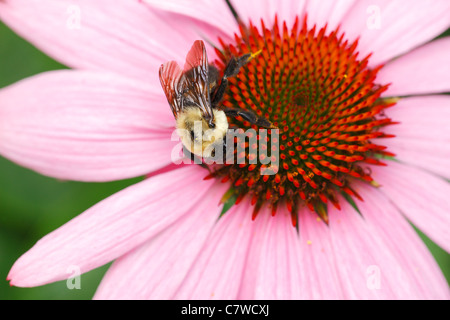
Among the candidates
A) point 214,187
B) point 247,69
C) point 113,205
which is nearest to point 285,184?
point 214,187

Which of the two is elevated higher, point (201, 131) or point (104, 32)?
point (104, 32)

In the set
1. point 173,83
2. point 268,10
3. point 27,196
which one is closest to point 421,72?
point 268,10

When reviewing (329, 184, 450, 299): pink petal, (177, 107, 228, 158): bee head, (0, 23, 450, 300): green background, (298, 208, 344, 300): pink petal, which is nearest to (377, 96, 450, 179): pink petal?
(329, 184, 450, 299): pink petal

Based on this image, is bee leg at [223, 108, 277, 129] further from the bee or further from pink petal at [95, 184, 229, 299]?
pink petal at [95, 184, 229, 299]

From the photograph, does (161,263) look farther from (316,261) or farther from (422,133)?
(422,133)

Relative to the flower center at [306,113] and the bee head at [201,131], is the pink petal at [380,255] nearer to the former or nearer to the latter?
the flower center at [306,113]

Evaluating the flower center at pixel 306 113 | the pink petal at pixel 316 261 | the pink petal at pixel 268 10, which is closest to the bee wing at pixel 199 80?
the flower center at pixel 306 113

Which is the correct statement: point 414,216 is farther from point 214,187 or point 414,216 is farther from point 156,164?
point 156,164
